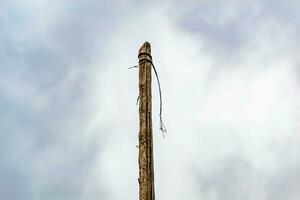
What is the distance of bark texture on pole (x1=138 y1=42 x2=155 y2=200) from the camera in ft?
33.1

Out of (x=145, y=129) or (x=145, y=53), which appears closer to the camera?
(x=145, y=129)

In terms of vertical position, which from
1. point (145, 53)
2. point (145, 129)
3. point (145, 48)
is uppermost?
point (145, 48)

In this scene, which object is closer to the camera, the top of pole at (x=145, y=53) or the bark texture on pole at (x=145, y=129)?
the bark texture on pole at (x=145, y=129)

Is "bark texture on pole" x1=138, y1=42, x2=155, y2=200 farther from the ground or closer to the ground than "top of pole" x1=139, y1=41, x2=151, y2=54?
closer to the ground

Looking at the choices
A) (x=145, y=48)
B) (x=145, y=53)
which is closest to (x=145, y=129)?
(x=145, y=53)

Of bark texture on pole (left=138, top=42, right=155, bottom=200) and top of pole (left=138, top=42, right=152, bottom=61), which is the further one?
top of pole (left=138, top=42, right=152, bottom=61)

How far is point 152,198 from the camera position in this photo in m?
10.0

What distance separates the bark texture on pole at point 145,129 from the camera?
10.1 m

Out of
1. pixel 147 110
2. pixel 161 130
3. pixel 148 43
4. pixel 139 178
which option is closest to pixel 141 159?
pixel 139 178

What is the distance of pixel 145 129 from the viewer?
10750mm

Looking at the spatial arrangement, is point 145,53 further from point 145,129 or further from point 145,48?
point 145,129

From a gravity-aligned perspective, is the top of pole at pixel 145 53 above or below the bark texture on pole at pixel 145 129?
above

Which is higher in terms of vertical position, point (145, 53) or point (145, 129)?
point (145, 53)

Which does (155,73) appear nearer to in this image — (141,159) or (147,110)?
(147,110)
